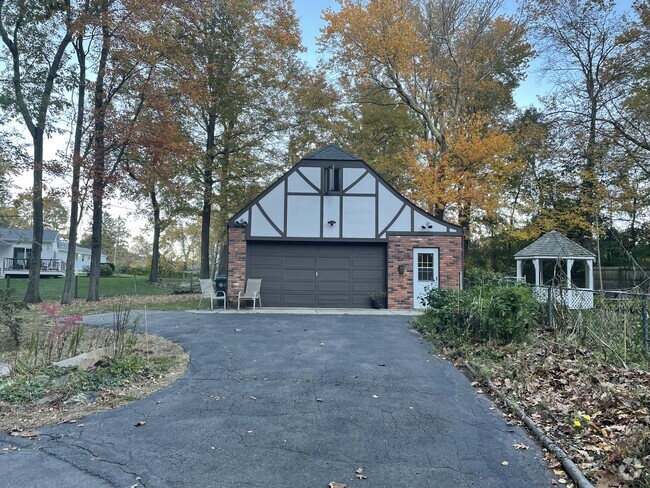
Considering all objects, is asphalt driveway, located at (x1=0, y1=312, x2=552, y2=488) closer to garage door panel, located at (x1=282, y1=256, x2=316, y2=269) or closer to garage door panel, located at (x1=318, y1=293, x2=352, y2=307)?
garage door panel, located at (x1=318, y1=293, x2=352, y2=307)

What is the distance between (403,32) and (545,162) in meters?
9.63

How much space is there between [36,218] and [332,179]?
10.8m

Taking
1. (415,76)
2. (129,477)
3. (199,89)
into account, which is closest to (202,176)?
(199,89)

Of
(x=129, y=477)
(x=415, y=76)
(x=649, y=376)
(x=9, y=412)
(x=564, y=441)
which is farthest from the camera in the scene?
(x=415, y=76)

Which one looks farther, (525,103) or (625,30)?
(525,103)

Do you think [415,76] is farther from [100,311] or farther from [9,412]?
[9,412]

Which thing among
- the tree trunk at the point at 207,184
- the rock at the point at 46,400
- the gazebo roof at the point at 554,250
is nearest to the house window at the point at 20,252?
the tree trunk at the point at 207,184

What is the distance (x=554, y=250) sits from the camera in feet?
46.9

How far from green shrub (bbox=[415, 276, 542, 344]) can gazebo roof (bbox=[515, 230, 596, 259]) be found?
7070mm

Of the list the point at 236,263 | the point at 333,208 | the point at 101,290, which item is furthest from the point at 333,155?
the point at 101,290

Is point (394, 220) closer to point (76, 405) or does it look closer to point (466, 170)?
point (466, 170)

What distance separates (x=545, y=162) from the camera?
20.2 m

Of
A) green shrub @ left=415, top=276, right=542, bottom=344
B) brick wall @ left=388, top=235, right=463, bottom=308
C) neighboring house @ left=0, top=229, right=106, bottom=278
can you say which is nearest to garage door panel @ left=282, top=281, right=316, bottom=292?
brick wall @ left=388, top=235, right=463, bottom=308

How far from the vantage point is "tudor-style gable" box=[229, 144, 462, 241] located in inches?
511
